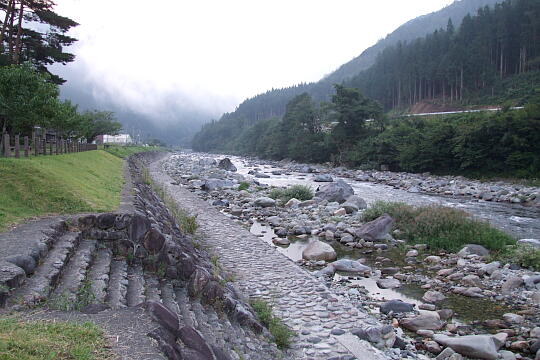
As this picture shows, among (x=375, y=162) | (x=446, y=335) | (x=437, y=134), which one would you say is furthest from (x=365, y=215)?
(x=375, y=162)

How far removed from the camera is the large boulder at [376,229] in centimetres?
1521

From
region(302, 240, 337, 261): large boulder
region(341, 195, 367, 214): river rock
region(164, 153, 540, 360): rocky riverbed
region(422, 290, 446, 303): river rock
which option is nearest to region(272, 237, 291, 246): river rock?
region(164, 153, 540, 360): rocky riverbed

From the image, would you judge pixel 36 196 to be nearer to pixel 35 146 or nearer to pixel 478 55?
pixel 35 146

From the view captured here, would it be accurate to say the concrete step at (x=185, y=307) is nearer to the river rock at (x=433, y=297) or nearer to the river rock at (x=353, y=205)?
the river rock at (x=433, y=297)

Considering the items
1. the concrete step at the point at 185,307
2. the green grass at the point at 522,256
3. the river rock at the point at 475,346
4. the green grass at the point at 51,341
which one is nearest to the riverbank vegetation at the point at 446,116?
the green grass at the point at 522,256

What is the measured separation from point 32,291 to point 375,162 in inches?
1951

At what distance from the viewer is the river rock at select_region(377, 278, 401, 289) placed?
10.6 meters

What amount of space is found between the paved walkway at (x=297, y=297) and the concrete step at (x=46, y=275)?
4.16 m

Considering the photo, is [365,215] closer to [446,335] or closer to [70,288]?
[446,335]

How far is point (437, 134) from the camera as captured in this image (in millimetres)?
42969

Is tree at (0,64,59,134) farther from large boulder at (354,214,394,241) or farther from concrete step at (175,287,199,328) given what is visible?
concrete step at (175,287,199,328)

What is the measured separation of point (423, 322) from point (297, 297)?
9.42 feet

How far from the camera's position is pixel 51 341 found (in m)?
4.12

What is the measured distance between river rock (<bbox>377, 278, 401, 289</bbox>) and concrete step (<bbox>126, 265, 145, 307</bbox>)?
20.7 ft
